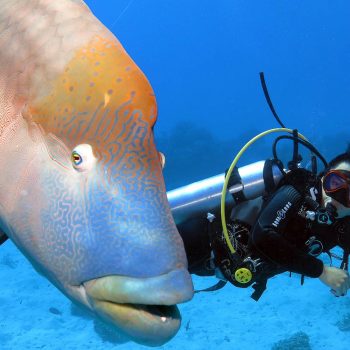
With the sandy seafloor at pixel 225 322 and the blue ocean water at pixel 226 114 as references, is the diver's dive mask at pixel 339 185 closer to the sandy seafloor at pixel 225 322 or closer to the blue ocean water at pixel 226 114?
the blue ocean water at pixel 226 114

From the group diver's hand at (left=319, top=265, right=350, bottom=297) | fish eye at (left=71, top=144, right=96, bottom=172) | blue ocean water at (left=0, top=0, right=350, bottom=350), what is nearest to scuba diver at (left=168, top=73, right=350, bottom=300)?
diver's hand at (left=319, top=265, right=350, bottom=297)

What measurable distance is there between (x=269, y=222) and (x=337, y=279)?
737mm

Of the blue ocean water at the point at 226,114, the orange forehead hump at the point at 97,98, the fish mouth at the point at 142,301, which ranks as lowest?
the blue ocean water at the point at 226,114

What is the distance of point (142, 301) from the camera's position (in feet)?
4.58

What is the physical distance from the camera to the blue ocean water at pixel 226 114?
8.03 metres

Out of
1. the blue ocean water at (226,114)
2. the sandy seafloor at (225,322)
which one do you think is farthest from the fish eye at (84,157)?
the sandy seafloor at (225,322)

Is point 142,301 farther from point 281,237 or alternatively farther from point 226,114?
point 226,114

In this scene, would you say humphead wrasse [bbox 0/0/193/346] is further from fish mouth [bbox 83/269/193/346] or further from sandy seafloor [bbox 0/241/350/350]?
sandy seafloor [bbox 0/241/350/350]

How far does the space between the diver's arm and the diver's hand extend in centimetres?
8

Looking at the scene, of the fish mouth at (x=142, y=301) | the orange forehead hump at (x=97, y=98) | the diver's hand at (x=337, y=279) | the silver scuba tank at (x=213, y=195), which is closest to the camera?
the fish mouth at (x=142, y=301)

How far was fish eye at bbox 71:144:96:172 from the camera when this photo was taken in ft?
5.06

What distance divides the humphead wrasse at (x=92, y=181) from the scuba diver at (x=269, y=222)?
6.62 ft

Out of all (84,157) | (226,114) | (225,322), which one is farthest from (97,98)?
(226,114)

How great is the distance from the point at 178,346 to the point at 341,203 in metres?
5.12
